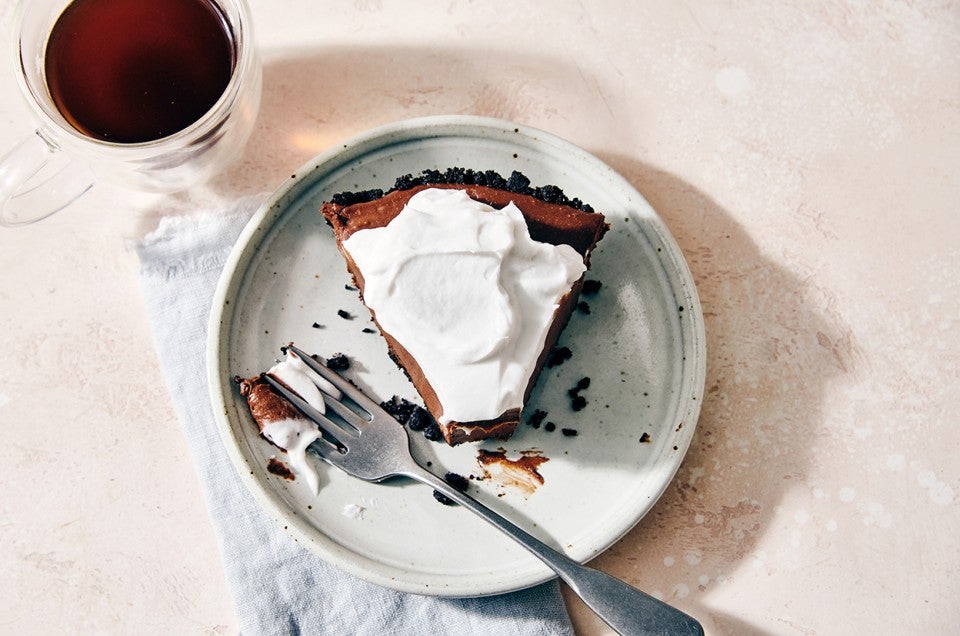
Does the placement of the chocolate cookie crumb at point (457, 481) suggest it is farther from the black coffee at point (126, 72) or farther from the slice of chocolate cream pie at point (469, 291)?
the black coffee at point (126, 72)

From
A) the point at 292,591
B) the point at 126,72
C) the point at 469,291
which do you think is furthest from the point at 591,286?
the point at 126,72

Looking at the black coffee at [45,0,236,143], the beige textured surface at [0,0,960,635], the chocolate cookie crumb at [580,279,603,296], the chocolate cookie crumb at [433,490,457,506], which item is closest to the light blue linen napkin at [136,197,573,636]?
the beige textured surface at [0,0,960,635]

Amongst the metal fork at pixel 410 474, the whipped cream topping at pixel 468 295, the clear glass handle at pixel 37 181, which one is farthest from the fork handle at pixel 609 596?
the clear glass handle at pixel 37 181

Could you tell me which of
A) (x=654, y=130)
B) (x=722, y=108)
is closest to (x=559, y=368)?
(x=654, y=130)

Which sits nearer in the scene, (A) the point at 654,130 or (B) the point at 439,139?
(B) the point at 439,139

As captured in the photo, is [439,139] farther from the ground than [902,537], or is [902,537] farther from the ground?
[439,139]

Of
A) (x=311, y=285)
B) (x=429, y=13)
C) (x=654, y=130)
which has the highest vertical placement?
(x=429, y=13)

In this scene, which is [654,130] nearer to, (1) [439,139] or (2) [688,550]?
(1) [439,139]
